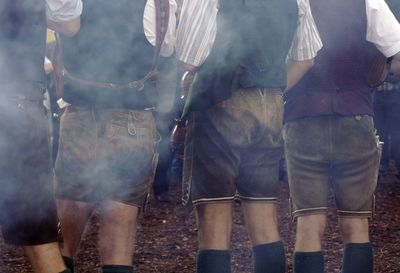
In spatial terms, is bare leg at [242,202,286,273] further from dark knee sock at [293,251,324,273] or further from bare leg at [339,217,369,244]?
bare leg at [339,217,369,244]

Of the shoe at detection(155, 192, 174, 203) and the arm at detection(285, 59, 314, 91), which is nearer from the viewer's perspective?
the arm at detection(285, 59, 314, 91)

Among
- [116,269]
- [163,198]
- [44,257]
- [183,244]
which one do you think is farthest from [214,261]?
[163,198]

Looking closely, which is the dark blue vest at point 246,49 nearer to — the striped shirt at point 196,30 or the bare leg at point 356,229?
the striped shirt at point 196,30

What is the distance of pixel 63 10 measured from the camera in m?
2.77

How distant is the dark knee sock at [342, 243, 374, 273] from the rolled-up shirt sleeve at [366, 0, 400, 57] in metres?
0.72

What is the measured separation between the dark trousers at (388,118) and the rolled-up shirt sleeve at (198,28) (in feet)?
11.9

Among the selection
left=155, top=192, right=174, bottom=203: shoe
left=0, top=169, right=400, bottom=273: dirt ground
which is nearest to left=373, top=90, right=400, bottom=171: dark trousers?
left=0, top=169, right=400, bottom=273: dirt ground

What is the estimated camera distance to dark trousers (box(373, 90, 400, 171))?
21.1 feet

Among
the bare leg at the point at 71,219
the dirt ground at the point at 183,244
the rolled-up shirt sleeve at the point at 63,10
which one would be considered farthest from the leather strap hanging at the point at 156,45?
the dirt ground at the point at 183,244

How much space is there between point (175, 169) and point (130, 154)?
3.45 m

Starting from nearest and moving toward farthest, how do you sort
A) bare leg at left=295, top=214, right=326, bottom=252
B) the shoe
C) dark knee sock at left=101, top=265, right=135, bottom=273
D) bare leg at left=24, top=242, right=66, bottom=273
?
bare leg at left=24, top=242, right=66, bottom=273 → dark knee sock at left=101, top=265, right=135, bottom=273 → bare leg at left=295, top=214, right=326, bottom=252 → the shoe

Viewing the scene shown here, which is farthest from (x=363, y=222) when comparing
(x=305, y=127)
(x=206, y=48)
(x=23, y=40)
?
(x=23, y=40)

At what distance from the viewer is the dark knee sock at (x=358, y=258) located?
3.28 meters

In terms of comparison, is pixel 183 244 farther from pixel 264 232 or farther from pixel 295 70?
pixel 295 70
